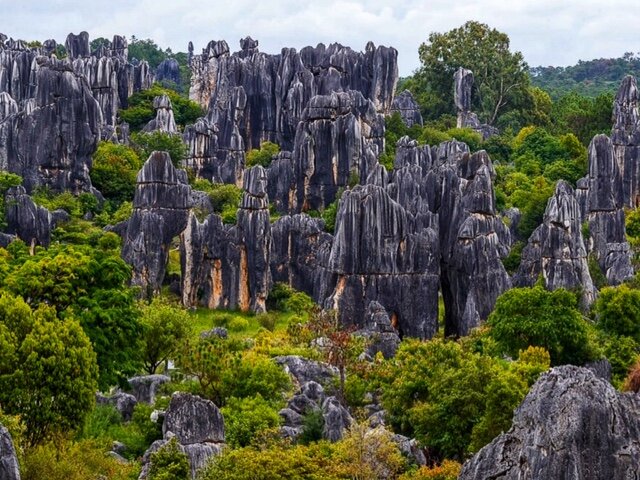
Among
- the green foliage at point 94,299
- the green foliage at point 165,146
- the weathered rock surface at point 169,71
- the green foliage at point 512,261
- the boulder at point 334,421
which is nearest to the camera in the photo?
the boulder at point 334,421

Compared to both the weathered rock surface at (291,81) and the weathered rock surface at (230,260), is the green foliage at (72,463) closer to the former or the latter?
the weathered rock surface at (230,260)

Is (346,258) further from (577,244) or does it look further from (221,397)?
(221,397)

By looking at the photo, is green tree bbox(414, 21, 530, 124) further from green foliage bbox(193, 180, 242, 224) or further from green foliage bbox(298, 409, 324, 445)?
green foliage bbox(298, 409, 324, 445)

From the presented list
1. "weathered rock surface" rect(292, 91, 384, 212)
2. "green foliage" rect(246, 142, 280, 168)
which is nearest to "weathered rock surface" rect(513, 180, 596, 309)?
"weathered rock surface" rect(292, 91, 384, 212)

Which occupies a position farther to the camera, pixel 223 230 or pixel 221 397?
pixel 223 230

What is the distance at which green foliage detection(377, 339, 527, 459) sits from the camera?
2756cm

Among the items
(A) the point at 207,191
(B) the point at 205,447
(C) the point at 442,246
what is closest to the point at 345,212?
(C) the point at 442,246

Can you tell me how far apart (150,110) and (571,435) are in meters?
66.5

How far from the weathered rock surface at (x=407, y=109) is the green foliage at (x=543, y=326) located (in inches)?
1821

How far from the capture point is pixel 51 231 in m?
53.4

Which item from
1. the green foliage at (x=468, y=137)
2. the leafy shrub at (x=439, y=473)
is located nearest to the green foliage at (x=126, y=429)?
the leafy shrub at (x=439, y=473)

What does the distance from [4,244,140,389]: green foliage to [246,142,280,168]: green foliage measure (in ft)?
123

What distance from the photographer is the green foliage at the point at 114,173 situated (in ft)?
208

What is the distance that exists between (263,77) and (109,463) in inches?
2223
